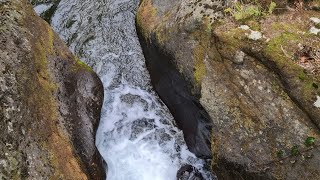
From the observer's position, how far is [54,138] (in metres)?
5.68

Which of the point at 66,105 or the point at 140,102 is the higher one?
the point at 66,105

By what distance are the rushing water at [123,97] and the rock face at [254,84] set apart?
3.34 feet

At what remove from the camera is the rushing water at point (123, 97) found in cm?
718

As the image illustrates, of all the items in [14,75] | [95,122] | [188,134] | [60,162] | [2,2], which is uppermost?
[2,2]

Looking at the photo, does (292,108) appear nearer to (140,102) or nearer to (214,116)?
(214,116)

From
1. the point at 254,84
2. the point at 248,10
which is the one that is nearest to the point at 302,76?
the point at 254,84

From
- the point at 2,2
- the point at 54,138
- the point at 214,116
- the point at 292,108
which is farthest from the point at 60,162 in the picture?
the point at 292,108

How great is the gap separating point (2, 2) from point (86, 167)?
3.14 m

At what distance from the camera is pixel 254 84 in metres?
5.89

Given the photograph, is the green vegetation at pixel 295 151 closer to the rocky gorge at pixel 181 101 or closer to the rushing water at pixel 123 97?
the rocky gorge at pixel 181 101

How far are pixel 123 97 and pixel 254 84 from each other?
333 cm

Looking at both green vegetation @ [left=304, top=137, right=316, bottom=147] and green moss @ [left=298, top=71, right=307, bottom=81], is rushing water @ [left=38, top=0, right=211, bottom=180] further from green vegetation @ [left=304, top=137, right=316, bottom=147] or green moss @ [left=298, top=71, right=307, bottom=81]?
green moss @ [left=298, top=71, right=307, bottom=81]

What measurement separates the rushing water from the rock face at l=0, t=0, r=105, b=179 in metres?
0.74

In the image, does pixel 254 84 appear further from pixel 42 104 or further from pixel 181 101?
pixel 42 104
